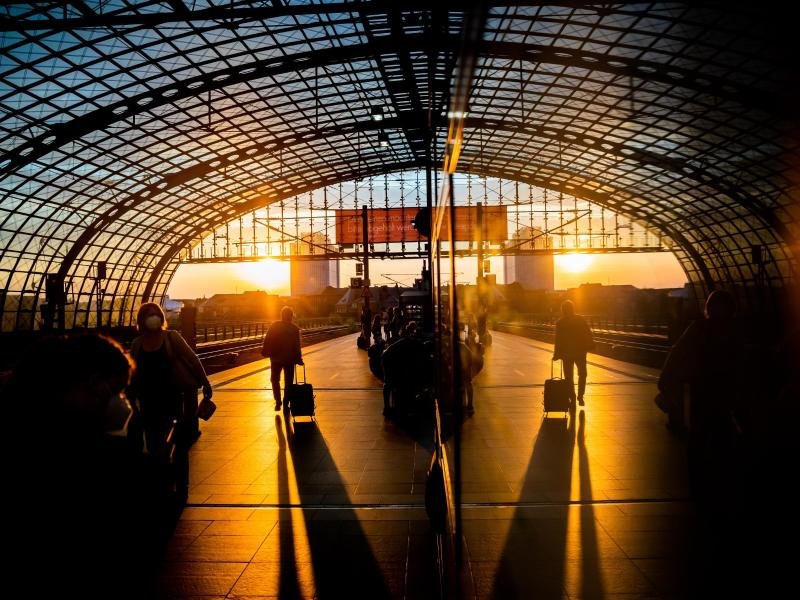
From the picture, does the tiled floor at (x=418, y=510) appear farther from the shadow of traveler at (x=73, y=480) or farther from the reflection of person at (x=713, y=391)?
the shadow of traveler at (x=73, y=480)

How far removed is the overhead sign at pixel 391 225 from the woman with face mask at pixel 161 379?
34.9 metres

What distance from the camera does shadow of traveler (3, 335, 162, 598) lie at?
1.65 meters

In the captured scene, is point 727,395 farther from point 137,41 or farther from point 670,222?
point 670,222

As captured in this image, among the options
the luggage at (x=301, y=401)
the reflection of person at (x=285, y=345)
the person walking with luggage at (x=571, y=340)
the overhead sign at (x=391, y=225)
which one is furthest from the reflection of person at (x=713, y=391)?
the overhead sign at (x=391, y=225)

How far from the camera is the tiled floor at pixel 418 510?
319 centimetres

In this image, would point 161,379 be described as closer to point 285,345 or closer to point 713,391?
point 713,391

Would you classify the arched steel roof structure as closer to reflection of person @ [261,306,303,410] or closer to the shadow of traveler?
reflection of person @ [261,306,303,410]

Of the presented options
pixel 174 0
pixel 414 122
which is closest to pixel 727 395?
pixel 174 0

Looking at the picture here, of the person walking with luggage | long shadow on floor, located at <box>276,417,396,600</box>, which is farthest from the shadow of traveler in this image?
the person walking with luggage

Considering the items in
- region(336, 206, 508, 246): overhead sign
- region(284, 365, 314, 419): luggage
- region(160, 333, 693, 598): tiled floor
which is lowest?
region(160, 333, 693, 598): tiled floor

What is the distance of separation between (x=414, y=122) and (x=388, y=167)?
1149 cm

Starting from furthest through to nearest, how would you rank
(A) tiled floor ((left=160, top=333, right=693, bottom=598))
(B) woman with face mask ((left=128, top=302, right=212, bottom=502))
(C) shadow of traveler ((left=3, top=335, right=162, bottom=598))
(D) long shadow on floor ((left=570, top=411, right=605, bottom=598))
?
(B) woman with face mask ((left=128, top=302, right=212, bottom=502)) < (A) tiled floor ((left=160, top=333, right=693, bottom=598)) < (D) long shadow on floor ((left=570, top=411, right=605, bottom=598)) < (C) shadow of traveler ((left=3, top=335, right=162, bottom=598))

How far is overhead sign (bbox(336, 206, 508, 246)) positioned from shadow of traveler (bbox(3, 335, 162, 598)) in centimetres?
3764

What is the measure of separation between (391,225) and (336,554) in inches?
1569
